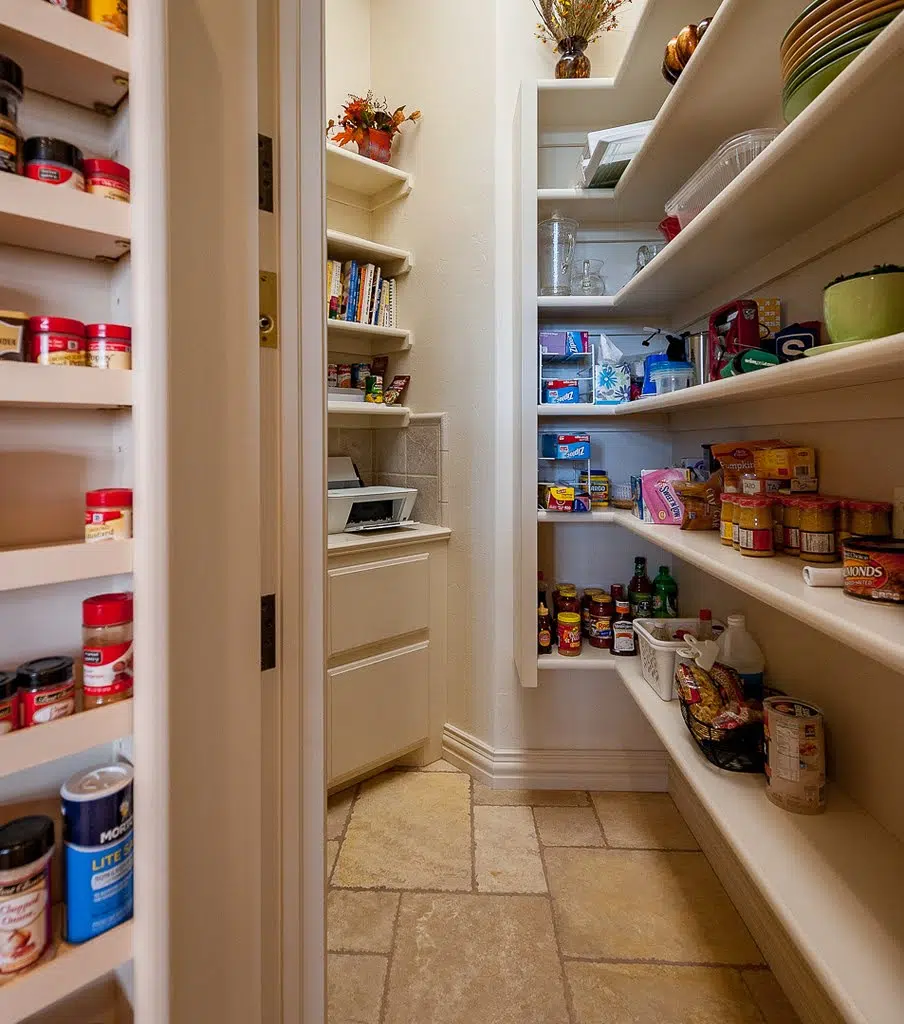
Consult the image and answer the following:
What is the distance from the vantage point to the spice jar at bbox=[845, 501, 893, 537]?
1.00m

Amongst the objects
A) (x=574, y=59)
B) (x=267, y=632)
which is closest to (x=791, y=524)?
(x=267, y=632)

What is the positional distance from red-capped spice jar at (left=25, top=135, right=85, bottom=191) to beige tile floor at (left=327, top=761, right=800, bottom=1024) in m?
1.59

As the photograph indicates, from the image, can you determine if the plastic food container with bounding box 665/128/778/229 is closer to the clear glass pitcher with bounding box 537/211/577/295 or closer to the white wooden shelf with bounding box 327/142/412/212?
the clear glass pitcher with bounding box 537/211/577/295

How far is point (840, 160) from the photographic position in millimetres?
933

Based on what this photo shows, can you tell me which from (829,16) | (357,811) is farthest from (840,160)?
(357,811)

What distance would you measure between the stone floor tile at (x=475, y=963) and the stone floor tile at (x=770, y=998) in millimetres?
434

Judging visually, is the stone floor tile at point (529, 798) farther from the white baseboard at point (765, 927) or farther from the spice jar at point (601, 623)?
the spice jar at point (601, 623)

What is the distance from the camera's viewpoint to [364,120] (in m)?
2.36

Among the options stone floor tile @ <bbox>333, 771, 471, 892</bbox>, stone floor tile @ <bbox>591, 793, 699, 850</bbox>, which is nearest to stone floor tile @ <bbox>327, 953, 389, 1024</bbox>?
stone floor tile @ <bbox>333, 771, 471, 892</bbox>

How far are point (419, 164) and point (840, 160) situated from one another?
1.87 m

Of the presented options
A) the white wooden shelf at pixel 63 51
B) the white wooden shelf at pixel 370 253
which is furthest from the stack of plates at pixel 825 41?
the white wooden shelf at pixel 370 253

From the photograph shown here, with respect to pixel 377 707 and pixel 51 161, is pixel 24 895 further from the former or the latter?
pixel 377 707

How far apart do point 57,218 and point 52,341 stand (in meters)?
0.12

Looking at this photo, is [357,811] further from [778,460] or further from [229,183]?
[229,183]
